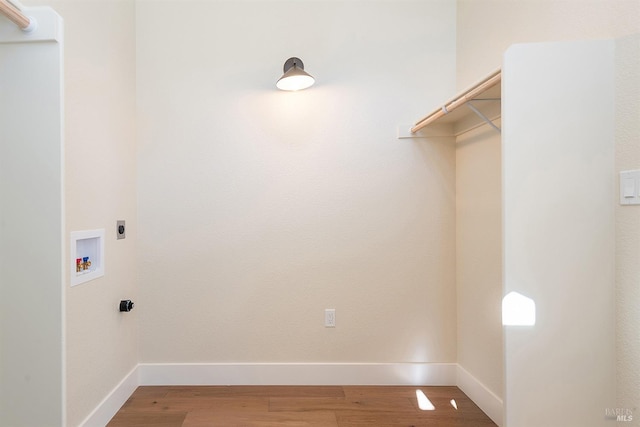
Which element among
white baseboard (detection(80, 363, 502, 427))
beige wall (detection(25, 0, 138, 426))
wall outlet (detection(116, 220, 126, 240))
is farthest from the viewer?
white baseboard (detection(80, 363, 502, 427))

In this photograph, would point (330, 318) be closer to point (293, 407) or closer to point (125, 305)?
point (293, 407)

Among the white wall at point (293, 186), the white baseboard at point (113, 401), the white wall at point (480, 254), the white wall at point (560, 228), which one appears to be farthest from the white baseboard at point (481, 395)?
the white baseboard at point (113, 401)

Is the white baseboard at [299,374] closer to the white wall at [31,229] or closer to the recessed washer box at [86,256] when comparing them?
the recessed washer box at [86,256]

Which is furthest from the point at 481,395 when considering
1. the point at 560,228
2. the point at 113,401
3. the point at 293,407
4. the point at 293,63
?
the point at 293,63

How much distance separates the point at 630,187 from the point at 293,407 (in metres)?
1.95

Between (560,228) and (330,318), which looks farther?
(330,318)

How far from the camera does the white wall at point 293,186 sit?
7.25 ft

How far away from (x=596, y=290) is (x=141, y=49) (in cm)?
282

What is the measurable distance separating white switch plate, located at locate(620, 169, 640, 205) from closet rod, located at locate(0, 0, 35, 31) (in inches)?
82.1

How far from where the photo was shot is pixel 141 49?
2.20 m

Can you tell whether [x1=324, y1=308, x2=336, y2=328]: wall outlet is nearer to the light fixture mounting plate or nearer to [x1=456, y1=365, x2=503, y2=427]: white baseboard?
[x1=456, y1=365, x2=503, y2=427]: white baseboard

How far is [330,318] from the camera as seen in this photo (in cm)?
223

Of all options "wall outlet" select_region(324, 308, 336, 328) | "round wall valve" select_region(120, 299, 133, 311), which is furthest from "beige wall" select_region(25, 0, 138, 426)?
"wall outlet" select_region(324, 308, 336, 328)

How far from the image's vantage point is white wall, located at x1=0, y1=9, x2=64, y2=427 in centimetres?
108
